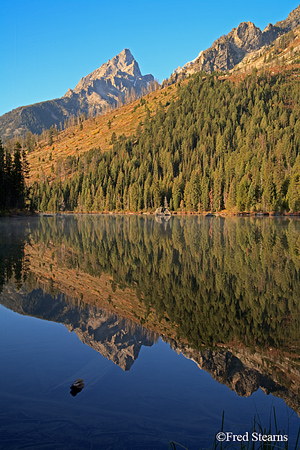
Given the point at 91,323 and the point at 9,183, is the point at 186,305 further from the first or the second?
the point at 9,183

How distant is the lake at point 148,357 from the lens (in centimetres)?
525

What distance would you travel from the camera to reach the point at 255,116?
166 m

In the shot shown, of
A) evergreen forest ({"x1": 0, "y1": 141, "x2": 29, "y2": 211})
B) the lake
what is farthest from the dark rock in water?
evergreen forest ({"x1": 0, "y1": 141, "x2": 29, "y2": 211})

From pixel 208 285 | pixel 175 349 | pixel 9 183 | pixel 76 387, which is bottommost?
pixel 175 349

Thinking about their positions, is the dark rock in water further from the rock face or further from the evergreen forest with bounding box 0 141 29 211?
the evergreen forest with bounding box 0 141 29 211

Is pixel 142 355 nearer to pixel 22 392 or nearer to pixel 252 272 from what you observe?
pixel 22 392

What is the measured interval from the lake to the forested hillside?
304ft

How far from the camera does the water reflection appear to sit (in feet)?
24.7

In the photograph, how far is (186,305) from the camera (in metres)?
11.2

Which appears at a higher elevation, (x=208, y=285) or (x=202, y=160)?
(x=202, y=160)

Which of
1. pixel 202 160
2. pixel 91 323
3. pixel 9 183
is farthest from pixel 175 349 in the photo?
pixel 202 160

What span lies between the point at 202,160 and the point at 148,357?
154322 millimetres

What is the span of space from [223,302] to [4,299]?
7494 mm

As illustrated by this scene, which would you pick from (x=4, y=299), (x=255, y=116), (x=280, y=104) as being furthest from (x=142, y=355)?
(x=280, y=104)
